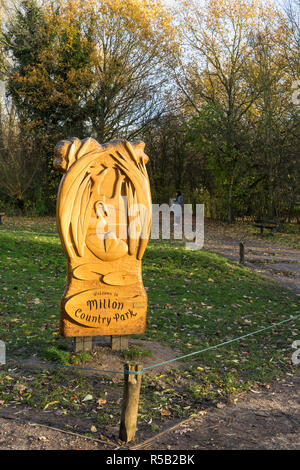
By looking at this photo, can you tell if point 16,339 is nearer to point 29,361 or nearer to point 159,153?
point 29,361

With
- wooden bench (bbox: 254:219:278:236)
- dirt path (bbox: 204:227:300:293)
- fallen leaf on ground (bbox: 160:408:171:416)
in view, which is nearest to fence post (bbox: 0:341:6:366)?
fallen leaf on ground (bbox: 160:408:171:416)

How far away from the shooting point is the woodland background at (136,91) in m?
22.4

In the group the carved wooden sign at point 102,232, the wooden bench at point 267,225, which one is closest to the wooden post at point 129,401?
the carved wooden sign at point 102,232

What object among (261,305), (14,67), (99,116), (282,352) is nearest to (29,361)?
(282,352)

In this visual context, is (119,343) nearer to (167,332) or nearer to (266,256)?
(167,332)

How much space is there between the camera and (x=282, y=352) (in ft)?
21.6

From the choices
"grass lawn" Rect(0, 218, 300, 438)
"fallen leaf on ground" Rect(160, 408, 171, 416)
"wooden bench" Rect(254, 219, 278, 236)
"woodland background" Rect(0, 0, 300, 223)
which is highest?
"woodland background" Rect(0, 0, 300, 223)

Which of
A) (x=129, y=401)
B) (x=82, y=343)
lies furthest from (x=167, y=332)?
(x=129, y=401)

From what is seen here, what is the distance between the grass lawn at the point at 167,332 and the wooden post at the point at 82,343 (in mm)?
121

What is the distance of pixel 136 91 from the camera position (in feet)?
79.6

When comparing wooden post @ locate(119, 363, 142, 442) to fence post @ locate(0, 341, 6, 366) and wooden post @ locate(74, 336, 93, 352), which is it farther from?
fence post @ locate(0, 341, 6, 366)

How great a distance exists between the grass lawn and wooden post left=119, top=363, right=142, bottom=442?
13.7 inches

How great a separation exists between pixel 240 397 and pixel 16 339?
310 cm

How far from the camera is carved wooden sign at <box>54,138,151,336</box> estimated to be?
556 centimetres
